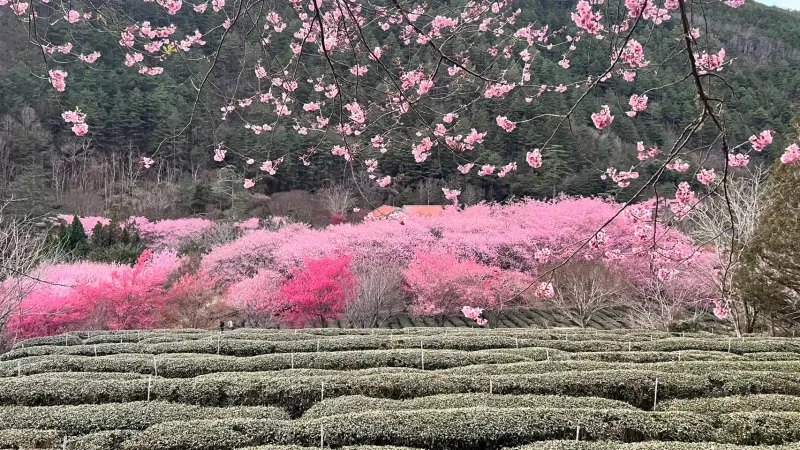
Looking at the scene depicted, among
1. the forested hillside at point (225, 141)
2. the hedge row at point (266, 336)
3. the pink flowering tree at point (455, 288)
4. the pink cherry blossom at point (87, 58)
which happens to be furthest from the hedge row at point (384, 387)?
the forested hillside at point (225, 141)

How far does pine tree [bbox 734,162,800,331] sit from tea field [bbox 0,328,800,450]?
4.46 ft

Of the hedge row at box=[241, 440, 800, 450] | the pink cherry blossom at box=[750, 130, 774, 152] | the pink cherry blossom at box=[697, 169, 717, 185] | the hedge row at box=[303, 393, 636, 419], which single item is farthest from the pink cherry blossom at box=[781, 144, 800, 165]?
the hedge row at box=[303, 393, 636, 419]

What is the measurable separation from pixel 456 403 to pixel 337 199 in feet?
87.1

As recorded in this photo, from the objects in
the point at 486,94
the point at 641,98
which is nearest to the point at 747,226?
the point at 641,98

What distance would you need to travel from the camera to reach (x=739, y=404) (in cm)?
482

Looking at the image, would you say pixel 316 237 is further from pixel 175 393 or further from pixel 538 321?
pixel 175 393

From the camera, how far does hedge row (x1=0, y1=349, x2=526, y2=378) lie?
698 centimetres

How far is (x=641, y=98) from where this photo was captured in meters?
4.64

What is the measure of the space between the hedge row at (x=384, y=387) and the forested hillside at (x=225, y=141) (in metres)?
21.3

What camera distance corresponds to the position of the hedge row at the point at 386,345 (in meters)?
8.16

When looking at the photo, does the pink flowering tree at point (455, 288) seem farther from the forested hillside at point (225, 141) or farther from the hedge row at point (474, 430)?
the forested hillside at point (225, 141)

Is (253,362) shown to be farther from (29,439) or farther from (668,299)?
(668,299)

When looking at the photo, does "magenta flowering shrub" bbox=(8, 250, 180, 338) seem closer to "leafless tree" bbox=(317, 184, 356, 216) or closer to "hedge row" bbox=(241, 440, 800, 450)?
"hedge row" bbox=(241, 440, 800, 450)

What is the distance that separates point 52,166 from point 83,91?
696cm
